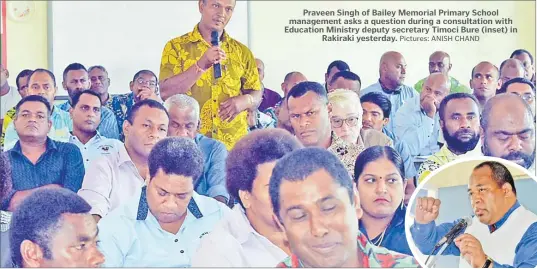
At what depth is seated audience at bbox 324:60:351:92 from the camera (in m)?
3.51

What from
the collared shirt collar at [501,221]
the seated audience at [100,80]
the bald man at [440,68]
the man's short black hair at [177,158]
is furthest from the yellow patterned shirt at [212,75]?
the collared shirt collar at [501,221]

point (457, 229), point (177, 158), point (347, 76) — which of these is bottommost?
point (457, 229)

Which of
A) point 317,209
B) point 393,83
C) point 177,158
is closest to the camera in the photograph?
point 317,209

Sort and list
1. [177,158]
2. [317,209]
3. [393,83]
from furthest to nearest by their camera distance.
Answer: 1. [393,83]
2. [177,158]
3. [317,209]

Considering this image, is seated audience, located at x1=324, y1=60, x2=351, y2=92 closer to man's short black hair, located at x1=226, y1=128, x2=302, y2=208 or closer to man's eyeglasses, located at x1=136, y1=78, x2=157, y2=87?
man's short black hair, located at x1=226, y1=128, x2=302, y2=208

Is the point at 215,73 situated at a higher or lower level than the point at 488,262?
higher

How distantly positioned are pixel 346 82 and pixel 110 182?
43.0 inches

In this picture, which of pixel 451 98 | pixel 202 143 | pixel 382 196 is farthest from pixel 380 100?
pixel 202 143

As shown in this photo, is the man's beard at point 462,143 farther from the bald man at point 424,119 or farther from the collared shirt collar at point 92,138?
the collared shirt collar at point 92,138

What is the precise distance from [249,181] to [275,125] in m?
0.27

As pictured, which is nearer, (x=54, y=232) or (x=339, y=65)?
(x=54, y=232)

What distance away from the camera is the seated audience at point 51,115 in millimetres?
3500

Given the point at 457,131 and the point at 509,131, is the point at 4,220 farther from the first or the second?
the point at 509,131

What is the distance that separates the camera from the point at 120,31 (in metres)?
3.54
